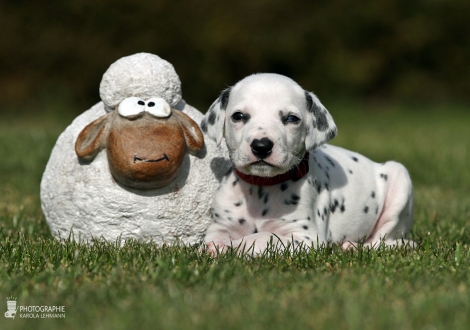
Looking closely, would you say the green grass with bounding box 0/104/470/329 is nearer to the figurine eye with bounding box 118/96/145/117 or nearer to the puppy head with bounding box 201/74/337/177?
the puppy head with bounding box 201/74/337/177

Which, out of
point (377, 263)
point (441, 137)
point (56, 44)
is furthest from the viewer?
point (56, 44)

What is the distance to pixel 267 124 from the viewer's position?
5.17 m

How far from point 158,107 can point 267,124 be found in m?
0.98

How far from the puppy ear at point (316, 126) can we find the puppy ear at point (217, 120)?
69 cm

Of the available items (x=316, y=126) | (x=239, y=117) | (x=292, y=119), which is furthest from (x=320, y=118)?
(x=239, y=117)

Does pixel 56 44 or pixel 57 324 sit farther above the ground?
pixel 56 44

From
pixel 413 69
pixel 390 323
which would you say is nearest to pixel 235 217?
pixel 390 323

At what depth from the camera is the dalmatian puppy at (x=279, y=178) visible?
518 centimetres

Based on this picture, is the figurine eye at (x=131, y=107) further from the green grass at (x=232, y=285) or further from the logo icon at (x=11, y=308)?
the logo icon at (x=11, y=308)

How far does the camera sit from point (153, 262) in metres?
4.79

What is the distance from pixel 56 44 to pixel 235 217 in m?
20.4

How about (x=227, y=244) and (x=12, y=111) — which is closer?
(x=227, y=244)

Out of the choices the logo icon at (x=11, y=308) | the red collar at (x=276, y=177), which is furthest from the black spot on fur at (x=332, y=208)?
the logo icon at (x=11, y=308)

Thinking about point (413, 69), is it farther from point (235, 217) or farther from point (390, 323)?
point (390, 323)
